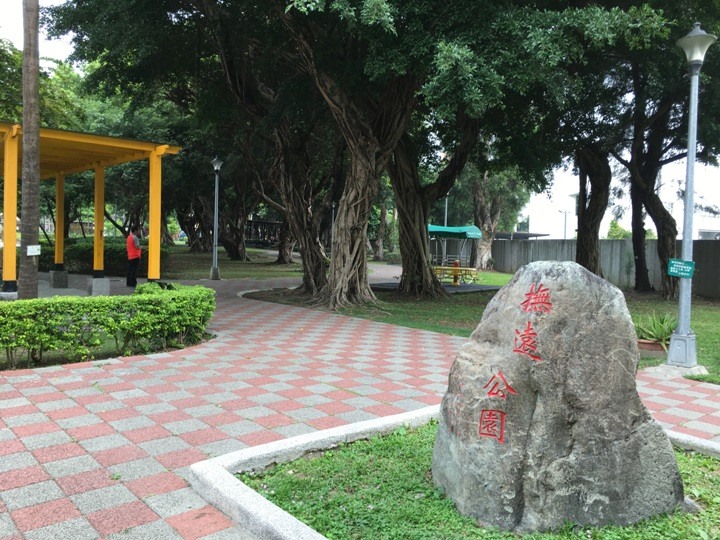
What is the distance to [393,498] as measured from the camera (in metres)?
3.35

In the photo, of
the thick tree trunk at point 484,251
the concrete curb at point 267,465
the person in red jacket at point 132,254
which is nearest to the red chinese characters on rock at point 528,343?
the concrete curb at point 267,465

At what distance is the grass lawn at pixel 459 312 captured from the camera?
30.8ft

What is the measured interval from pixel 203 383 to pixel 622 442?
4.22m

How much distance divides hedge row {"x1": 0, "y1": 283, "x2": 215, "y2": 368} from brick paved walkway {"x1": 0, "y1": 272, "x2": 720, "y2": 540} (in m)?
0.32

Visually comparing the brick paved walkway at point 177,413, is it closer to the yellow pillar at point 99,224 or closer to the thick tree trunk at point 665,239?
the yellow pillar at point 99,224

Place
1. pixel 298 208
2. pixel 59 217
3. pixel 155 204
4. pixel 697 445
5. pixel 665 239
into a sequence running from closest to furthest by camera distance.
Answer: pixel 697 445, pixel 155 204, pixel 59 217, pixel 298 208, pixel 665 239

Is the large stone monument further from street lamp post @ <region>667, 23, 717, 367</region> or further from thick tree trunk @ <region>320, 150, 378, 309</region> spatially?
thick tree trunk @ <region>320, 150, 378, 309</region>

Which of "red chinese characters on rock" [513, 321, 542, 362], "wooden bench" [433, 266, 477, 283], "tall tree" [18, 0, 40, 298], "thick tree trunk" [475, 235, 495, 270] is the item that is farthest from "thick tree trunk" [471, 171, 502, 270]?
"red chinese characters on rock" [513, 321, 542, 362]

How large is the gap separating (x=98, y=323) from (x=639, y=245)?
61.4 ft

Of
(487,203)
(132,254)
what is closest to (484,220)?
(487,203)

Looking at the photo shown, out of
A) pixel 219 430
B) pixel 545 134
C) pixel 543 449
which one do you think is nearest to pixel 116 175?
pixel 545 134

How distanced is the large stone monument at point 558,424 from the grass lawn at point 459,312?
4.61m

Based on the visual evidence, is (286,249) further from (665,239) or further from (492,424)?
(492,424)

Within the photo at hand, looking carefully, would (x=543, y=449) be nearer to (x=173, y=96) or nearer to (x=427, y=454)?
(x=427, y=454)
